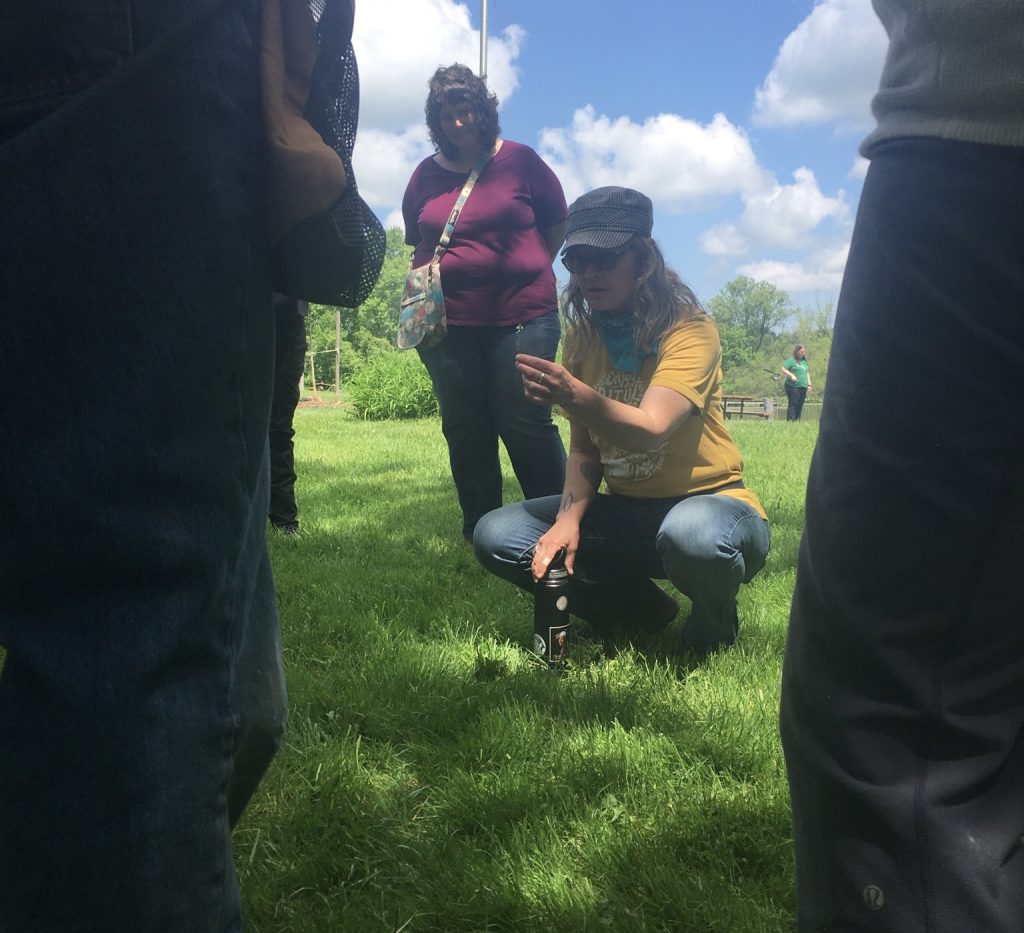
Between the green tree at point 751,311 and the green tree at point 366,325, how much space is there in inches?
1240

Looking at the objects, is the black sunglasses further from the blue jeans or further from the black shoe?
the black shoe

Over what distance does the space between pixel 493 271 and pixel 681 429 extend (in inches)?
55.6

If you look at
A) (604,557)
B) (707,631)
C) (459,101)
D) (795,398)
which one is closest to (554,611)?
(604,557)

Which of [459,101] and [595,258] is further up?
[459,101]

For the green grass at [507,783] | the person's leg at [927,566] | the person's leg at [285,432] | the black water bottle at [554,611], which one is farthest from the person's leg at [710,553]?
the person's leg at [285,432]

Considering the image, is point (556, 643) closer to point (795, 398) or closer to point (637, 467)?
point (637, 467)

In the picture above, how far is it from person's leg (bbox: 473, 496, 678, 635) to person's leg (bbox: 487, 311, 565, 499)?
0.84m

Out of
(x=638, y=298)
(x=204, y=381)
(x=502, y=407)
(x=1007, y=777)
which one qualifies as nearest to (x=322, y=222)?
(x=204, y=381)

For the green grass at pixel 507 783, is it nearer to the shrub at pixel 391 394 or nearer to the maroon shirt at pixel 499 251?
the maroon shirt at pixel 499 251

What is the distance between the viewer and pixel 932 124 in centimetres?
77

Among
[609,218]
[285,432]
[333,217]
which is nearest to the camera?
[333,217]

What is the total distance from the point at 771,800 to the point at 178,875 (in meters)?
1.36

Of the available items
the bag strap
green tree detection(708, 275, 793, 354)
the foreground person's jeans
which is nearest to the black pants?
the bag strap

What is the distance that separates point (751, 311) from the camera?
8206 centimetres
